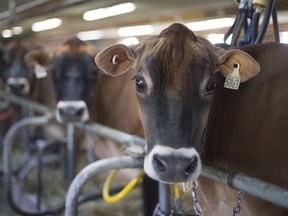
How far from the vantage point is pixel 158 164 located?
1.29 metres

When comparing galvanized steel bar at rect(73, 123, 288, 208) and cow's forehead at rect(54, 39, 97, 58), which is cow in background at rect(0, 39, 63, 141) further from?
galvanized steel bar at rect(73, 123, 288, 208)

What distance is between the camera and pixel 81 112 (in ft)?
9.14

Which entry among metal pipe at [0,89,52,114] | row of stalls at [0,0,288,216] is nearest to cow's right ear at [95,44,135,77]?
row of stalls at [0,0,288,216]

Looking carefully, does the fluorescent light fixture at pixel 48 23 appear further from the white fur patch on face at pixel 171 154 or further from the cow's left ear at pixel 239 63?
the white fur patch on face at pixel 171 154

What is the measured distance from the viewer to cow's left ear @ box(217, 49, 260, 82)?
145 centimetres

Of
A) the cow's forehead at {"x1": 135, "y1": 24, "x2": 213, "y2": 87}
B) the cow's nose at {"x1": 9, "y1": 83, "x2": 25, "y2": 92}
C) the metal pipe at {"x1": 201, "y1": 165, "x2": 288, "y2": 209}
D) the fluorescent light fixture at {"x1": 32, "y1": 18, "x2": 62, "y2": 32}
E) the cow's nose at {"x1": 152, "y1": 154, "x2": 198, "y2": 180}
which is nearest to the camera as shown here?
the metal pipe at {"x1": 201, "y1": 165, "x2": 288, "y2": 209}

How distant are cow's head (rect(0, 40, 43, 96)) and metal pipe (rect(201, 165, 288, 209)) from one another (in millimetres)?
3248

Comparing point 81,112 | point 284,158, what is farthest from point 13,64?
point 284,158

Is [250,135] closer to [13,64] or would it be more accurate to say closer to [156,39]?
[156,39]

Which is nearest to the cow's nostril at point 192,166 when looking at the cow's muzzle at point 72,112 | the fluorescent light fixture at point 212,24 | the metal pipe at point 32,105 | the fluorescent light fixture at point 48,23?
the cow's muzzle at point 72,112

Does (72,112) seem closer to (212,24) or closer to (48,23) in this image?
(212,24)

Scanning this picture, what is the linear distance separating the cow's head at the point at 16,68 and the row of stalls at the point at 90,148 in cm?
2

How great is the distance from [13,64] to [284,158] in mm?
3658

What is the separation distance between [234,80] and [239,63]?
0.22 ft
